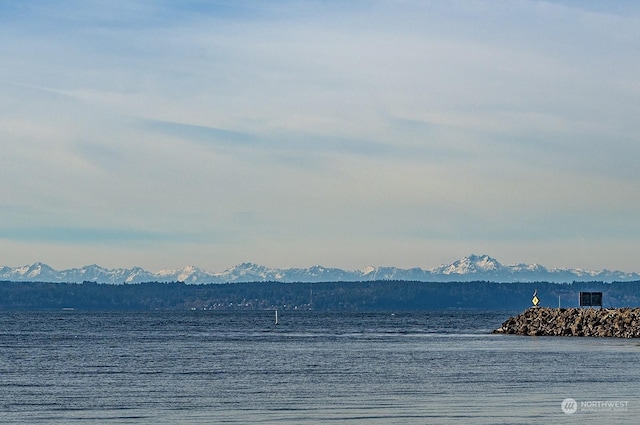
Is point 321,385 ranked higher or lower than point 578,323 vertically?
lower

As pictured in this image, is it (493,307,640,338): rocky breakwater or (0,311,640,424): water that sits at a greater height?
(493,307,640,338): rocky breakwater

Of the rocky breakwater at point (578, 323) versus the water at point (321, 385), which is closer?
the water at point (321, 385)

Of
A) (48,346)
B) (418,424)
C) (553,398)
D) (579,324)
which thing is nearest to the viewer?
(418,424)

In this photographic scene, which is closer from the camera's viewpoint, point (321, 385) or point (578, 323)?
point (321, 385)

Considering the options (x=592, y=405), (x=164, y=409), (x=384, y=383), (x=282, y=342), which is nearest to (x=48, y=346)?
(x=282, y=342)

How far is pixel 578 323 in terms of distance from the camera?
104 metres

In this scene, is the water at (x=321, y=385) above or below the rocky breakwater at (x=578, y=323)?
below

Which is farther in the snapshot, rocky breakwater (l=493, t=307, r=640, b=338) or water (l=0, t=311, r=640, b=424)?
rocky breakwater (l=493, t=307, r=640, b=338)

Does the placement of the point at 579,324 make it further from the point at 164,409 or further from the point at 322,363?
the point at 164,409

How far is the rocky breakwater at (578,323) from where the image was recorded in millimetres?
99438

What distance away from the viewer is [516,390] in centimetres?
4419

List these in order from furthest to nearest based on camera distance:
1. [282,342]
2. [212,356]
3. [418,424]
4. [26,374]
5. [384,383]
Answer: [282,342] → [212,356] → [26,374] → [384,383] → [418,424]

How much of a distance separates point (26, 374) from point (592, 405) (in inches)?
1151

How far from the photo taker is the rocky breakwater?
326ft
